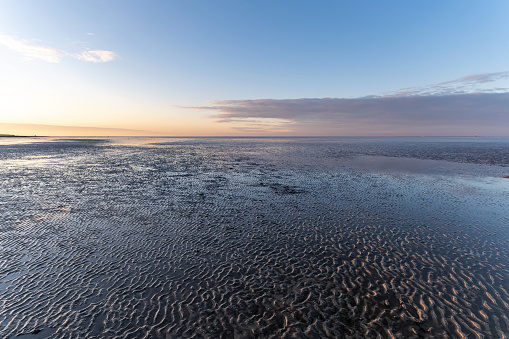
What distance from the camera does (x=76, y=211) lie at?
1939 cm

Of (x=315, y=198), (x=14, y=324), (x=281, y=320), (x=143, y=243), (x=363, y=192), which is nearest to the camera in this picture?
(x=14, y=324)

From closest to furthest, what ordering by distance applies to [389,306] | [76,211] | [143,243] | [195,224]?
[389,306]
[143,243]
[195,224]
[76,211]

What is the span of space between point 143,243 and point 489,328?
16717mm

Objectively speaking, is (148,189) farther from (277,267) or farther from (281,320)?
(281,320)

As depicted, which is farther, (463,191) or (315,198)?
(463,191)

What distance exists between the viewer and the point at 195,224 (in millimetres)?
17266

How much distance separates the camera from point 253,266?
1194cm

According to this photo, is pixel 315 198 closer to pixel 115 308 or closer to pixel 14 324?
pixel 115 308

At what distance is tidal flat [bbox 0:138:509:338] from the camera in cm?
822

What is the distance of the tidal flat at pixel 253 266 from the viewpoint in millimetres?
8219

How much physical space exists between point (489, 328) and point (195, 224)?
16055mm

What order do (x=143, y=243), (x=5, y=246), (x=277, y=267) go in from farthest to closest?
(x=143, y=243) → (x=5, y=246) → (x=277, y=267)

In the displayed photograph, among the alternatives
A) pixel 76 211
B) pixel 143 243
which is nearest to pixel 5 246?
pixel 76 211

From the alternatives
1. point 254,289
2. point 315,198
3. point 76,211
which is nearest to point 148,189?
point 76,211
